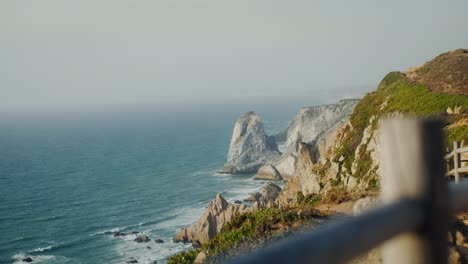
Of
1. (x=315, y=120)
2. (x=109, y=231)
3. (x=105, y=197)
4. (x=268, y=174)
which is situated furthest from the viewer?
(x=315, y=120)

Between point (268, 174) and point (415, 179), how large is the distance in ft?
211

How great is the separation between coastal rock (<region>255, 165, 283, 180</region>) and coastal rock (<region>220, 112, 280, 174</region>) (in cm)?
642

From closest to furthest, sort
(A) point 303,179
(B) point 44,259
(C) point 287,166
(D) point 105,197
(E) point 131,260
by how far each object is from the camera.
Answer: (A) point 303,179
(E) point 131,260
(B) point 44,259
(D) point 105,197
(C) point 287,166

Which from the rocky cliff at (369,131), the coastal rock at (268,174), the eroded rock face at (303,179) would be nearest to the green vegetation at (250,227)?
the rocky cliff at (369,131)

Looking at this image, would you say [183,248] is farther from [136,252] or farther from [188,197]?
[188,197]

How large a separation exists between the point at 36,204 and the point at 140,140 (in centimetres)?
7058

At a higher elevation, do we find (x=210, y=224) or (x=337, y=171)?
(x=337, y=171)

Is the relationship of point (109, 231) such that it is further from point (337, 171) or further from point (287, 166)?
point (287, 166)

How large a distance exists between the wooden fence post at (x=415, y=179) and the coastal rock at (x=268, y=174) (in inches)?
2498

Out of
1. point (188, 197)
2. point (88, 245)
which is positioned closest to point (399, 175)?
point (88, 245)

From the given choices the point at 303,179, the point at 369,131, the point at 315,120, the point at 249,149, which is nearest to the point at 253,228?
the point at 369,131

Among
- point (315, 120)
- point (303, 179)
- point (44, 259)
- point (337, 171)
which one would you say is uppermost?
point (337, 171)

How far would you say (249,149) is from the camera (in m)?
79.2

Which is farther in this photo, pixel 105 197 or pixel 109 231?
pixel 105 197
